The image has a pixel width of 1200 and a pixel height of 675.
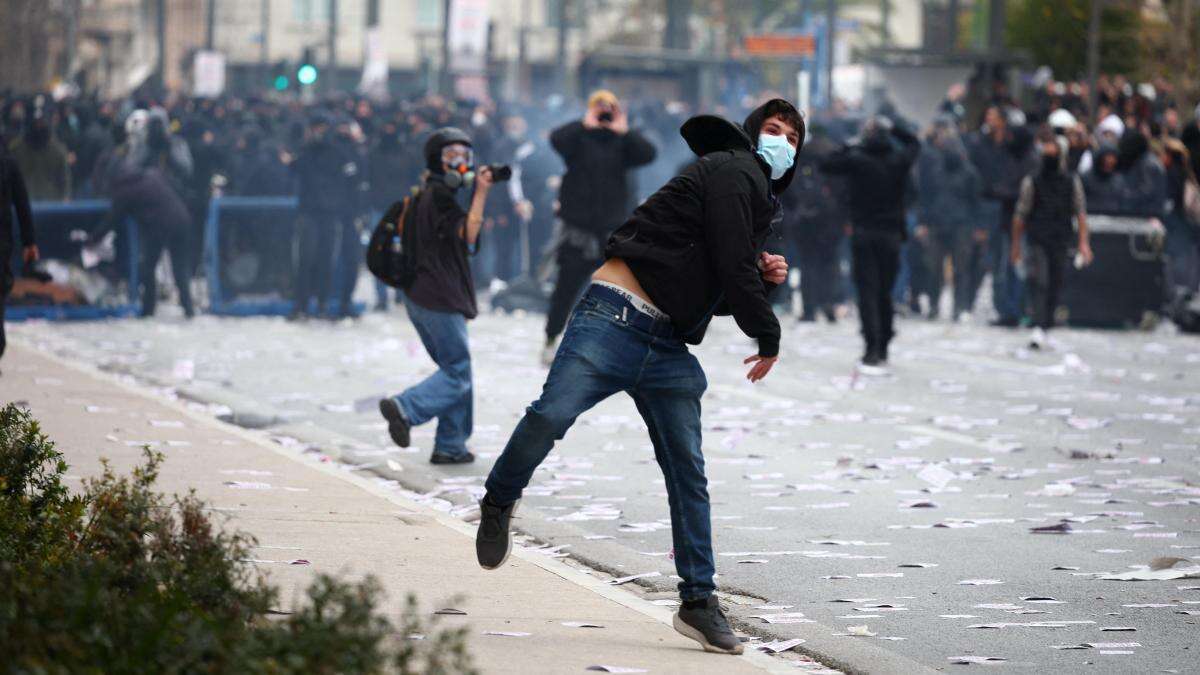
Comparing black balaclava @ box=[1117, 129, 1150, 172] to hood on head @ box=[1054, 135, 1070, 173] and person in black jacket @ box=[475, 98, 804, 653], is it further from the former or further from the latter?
person in black jacket @ box=[475, 98, 804, 653]

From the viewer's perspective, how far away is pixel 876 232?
17.7 meters

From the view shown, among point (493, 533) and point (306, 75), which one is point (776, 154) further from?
point (306, 75)

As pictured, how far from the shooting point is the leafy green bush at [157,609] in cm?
455

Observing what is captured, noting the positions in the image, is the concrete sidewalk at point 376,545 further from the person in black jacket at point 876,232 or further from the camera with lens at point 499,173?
the person in black jacket at point 876,232

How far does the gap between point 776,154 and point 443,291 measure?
4677 mm

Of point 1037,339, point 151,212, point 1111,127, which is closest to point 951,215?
point 1111,127

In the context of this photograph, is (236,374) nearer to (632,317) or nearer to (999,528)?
(999,528)

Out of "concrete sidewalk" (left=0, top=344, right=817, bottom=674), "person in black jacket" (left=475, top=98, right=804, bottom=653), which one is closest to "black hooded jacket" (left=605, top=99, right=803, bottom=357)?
"person in black jacket" (left=475, top=98, right=804, bottom=653)

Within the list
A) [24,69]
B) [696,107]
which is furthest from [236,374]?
[24,69]

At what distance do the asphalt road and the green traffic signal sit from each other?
Result: 19.7 meters

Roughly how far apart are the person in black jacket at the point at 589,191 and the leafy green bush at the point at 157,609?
10.3 metres

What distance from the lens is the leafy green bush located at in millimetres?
4547

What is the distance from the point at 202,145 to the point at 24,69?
5512 centimetres

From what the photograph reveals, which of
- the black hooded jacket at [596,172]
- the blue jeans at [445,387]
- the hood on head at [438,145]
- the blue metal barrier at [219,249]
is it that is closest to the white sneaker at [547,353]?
the black hooded jacket at [596,172]
